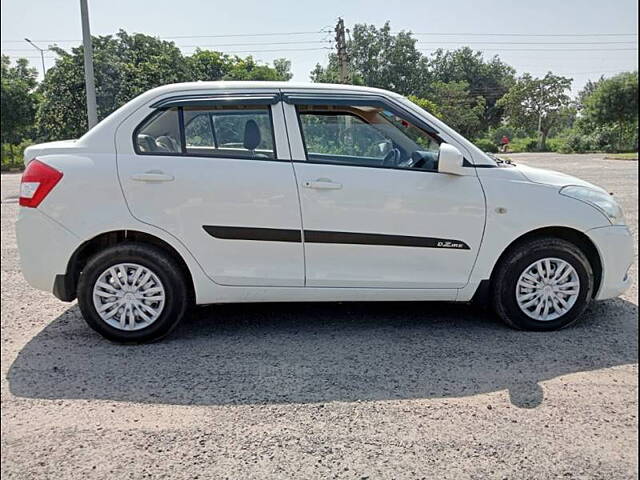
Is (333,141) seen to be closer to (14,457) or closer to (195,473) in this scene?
(195,473)

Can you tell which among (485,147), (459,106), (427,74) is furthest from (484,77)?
(485,147)

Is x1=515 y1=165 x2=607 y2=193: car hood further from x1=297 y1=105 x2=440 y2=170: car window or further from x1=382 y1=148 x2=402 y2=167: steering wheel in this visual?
x1=382 y1=148 x2=402 y2=167: steering wheel

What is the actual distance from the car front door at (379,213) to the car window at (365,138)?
11mm

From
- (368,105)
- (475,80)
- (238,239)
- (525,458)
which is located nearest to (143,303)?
(238,239)

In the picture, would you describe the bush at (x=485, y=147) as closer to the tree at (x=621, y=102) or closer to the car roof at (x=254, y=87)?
the car roof at (x=254, y=87)

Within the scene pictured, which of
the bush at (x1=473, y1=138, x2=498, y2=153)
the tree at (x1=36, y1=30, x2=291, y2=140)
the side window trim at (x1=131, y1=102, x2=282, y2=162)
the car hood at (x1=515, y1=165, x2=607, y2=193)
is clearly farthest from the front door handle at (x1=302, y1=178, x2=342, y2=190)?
the tree at (x1=36, y1=30, x2=291, y2=140)

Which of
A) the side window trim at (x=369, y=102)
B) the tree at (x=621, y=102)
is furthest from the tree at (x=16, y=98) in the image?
the tree at (x=621, y=102)

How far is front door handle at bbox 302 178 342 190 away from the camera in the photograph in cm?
336

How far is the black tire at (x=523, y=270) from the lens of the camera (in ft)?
11.6

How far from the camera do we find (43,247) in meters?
3.30

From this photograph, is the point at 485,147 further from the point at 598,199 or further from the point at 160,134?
the point at 160,134

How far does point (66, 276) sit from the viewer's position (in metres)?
3.36

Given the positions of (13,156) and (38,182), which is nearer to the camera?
(38,182)

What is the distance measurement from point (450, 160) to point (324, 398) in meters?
1.81
